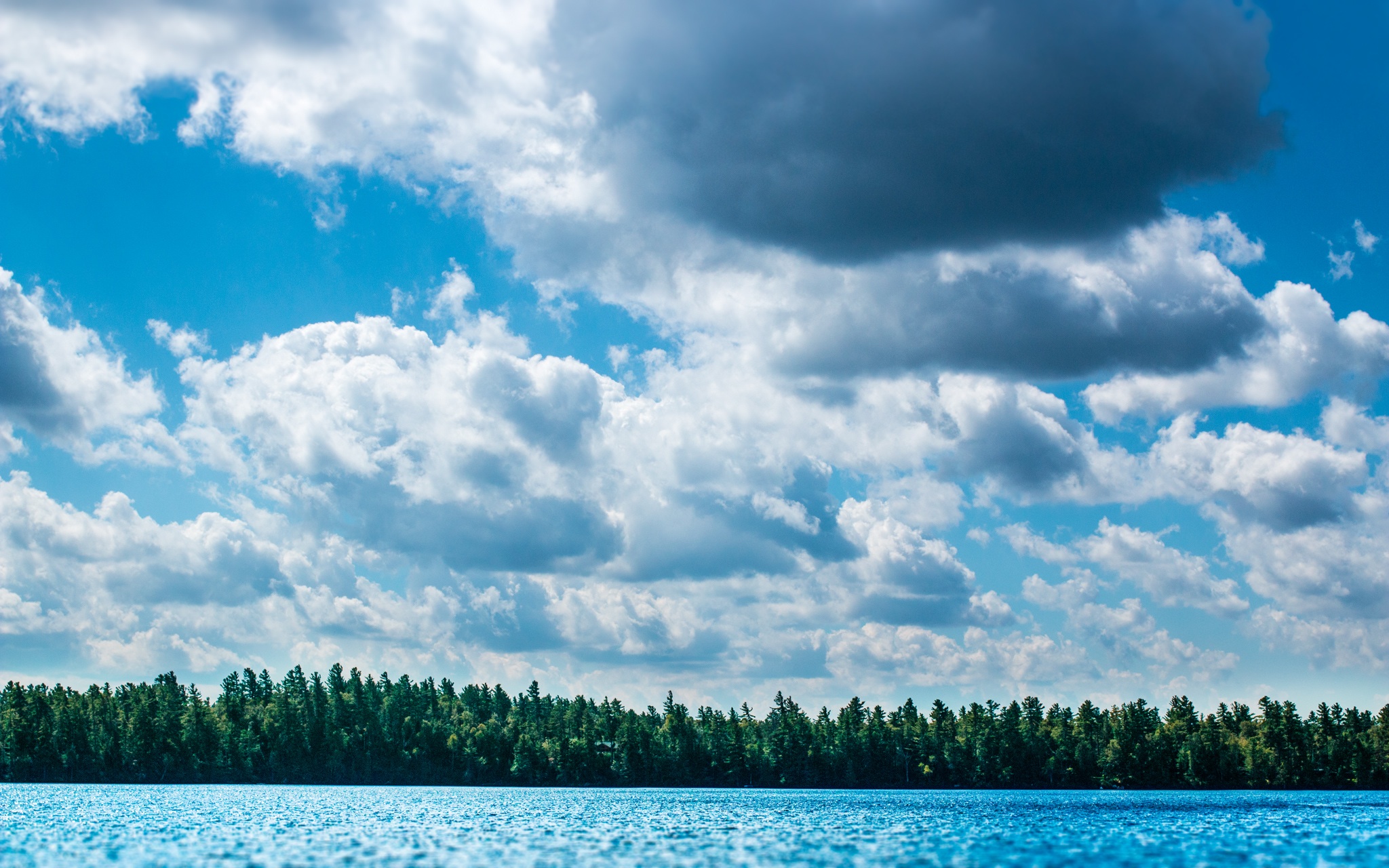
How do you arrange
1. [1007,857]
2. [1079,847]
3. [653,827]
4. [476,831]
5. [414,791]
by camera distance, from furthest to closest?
1. [414,791]
2. [653,827]
3. [476,831]
4. [1079,847]
5. [1007,857]

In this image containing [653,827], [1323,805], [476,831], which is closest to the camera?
[476,831]

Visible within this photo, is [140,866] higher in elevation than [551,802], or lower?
higher

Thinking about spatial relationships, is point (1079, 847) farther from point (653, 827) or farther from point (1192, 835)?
point (653, 827)

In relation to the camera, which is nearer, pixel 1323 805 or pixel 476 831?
pixel 476 831

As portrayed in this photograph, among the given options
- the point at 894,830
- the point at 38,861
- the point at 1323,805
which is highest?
the point at 38,861

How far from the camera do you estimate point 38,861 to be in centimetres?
5891

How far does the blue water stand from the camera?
211ft

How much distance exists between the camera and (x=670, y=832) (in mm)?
86875

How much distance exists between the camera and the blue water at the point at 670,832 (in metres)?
64.4

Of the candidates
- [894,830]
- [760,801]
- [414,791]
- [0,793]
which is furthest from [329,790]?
[894,830]

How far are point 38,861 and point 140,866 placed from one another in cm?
651

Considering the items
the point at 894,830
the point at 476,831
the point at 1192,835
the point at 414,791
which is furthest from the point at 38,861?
the point at 414,791

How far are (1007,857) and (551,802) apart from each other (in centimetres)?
9625

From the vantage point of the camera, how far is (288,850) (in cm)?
6694
